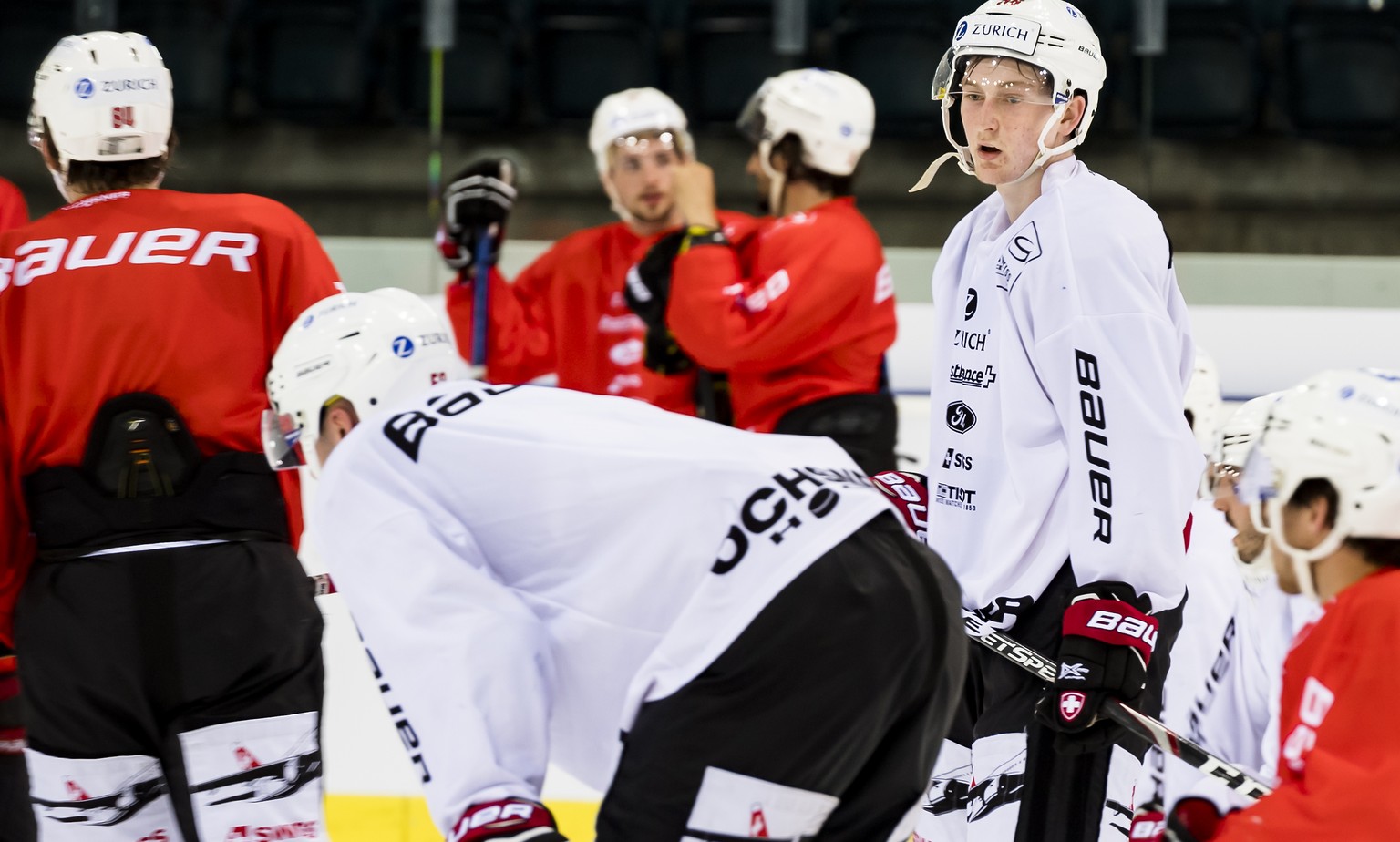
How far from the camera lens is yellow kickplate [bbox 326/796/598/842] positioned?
300 centimetres

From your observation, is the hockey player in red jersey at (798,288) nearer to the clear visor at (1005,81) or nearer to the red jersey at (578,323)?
the red jersey at (578,323)

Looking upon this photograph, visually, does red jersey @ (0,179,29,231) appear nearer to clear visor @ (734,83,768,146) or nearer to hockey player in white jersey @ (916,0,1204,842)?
clear visor @ (734,83,768,146)

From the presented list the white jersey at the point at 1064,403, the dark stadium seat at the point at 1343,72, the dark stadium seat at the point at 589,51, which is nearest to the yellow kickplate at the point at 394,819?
the white jersey at the point at 1064,403

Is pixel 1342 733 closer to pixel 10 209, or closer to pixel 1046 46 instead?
pixel 1046 46

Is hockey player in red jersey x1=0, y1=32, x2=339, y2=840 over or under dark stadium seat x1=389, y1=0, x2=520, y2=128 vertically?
under

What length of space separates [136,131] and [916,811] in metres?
1.39

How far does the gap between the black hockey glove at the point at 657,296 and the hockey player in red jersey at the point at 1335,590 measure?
71.0 inches

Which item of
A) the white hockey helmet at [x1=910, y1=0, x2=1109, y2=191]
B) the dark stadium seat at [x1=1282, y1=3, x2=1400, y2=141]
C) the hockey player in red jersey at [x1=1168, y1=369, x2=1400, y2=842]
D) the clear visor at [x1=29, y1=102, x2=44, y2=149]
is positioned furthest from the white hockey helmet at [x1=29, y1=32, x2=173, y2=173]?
the dark stadium seat at [x1=1282, y1=3, x2=1400, y2=141]

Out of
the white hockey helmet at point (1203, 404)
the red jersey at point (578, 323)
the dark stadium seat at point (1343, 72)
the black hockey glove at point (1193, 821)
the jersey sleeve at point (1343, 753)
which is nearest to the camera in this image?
the jersey sleeve at point (1343, 753)

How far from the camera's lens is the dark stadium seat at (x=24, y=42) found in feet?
16.3

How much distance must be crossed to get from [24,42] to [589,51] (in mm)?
1628

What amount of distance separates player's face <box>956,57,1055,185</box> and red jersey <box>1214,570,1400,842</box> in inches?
25.4

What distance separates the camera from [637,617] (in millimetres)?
1442

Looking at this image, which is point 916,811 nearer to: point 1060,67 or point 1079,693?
point 1079,693
